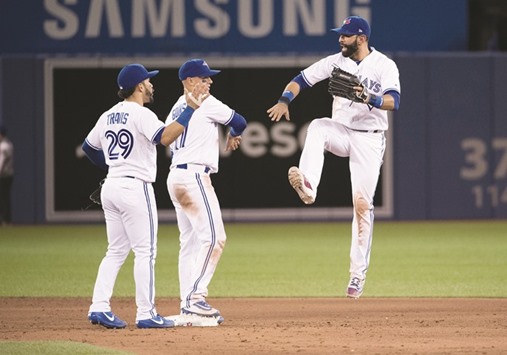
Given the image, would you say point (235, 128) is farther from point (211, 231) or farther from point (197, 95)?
point (211, 231)

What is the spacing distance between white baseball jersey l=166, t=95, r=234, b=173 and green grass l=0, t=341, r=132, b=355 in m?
1.89

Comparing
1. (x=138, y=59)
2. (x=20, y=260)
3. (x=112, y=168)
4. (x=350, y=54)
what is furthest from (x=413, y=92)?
(x=112, y=168)

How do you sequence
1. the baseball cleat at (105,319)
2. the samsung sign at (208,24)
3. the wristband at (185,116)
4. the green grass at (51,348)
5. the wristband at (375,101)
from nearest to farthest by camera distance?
the green grass at (51,348), the wristband at (185,116), the baseball cleat at (105,319), the wristband at (375,101), the samsung sign at (208,24)

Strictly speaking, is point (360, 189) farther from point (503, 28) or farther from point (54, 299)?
point (503, 28)

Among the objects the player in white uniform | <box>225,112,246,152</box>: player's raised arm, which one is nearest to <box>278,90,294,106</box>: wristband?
the player in white uniform

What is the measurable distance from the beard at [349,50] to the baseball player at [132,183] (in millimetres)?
1978

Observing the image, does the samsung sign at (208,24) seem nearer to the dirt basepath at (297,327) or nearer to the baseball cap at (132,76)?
the dirt basepath at (297,327)

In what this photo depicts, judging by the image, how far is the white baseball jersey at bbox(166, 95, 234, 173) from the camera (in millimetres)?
9320

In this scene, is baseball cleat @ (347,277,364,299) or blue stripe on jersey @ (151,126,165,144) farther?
baseball cleat @ (347,277,364,299)

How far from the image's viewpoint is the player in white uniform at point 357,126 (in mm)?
10508

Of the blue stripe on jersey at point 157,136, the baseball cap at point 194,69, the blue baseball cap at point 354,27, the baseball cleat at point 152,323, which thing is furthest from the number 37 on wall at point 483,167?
the blue stripe on jersey at point 157,136

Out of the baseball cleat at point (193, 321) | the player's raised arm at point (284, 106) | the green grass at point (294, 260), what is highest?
the player's raised arm at point (284, 106)

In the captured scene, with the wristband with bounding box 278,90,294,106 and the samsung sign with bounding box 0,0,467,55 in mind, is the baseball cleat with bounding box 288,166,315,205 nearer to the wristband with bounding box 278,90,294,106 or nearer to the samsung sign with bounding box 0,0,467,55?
the wristband with bounding box 278,90,294,106

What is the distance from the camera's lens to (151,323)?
30.2 ft
